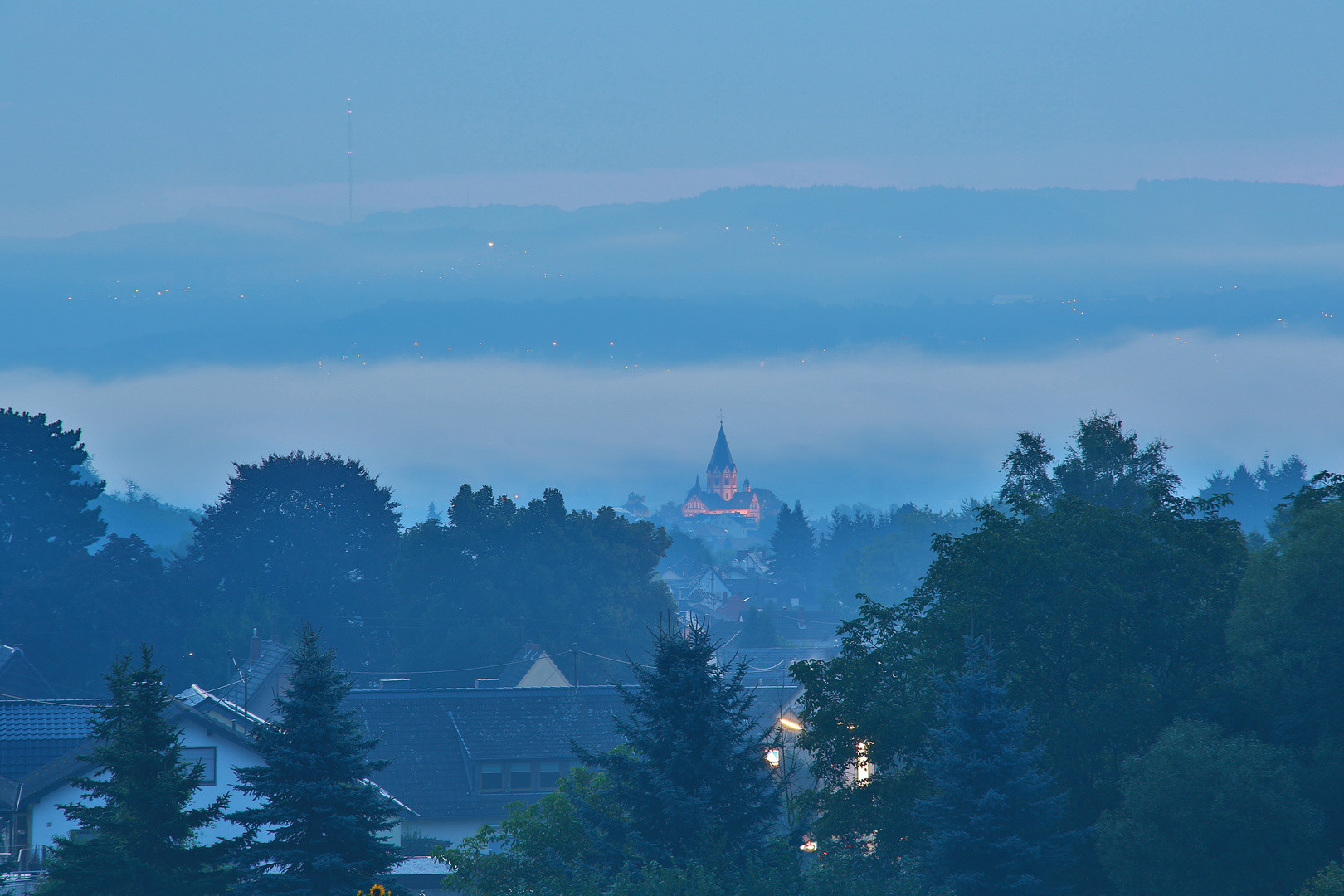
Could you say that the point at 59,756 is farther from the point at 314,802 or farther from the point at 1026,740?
the point at 1026,740

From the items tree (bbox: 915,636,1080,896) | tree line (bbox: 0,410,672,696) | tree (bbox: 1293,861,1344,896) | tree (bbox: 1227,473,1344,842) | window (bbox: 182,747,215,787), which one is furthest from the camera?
tree line (bbox: 0,410,672,696)

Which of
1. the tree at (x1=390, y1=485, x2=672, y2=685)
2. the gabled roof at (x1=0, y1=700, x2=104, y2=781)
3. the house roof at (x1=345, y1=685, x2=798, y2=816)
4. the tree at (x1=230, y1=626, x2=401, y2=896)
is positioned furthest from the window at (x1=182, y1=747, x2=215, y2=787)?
the tree at (x1=390, y1=485, x2=672, y2=685)

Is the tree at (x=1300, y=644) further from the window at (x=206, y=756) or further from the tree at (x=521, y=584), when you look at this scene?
the tree at (x=521, y=584)

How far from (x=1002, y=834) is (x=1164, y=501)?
1283 centimetres

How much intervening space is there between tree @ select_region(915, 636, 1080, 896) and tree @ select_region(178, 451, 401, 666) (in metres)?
62.8

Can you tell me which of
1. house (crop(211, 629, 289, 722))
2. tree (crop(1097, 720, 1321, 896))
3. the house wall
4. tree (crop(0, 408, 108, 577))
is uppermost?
tree (crop(0, 408, 108, 577))

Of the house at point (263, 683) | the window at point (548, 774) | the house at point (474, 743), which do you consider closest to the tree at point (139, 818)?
the house at point (474, 743)

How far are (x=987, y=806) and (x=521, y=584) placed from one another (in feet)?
226

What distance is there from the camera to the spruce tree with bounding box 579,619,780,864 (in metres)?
21.5

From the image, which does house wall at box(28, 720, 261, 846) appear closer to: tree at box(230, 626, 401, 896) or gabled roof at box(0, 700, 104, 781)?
gabled roof at box(0, 700, 104, 781)

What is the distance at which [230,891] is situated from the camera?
2102 centimetres

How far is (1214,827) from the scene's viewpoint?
882 inches

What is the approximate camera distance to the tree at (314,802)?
20984mm

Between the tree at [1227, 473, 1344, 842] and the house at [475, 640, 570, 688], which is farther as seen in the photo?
the house at [475, 640, 570, 688]
